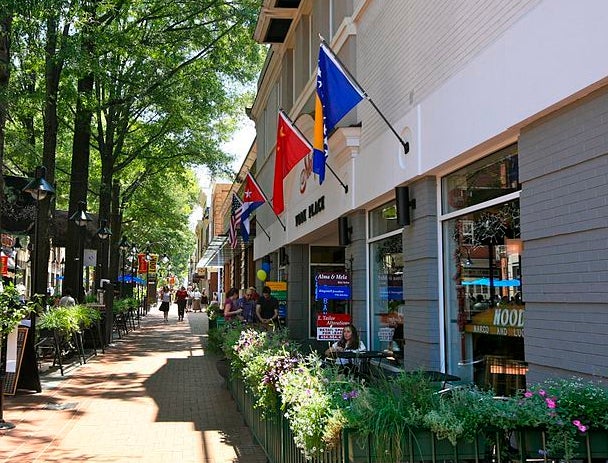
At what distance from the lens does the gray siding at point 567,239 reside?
14.1ft

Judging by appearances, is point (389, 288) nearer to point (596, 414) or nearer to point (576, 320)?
point (576, 320)

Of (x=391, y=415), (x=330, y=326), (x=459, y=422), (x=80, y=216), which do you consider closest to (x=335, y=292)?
(x=330, y=326)

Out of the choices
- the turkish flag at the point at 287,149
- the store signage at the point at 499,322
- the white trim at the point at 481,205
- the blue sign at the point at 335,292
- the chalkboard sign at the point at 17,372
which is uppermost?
the turkish flag at the point at 287,149

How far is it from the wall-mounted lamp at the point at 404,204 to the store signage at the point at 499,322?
1643 millimetres

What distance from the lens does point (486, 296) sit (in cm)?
642

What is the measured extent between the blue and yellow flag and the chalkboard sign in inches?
212

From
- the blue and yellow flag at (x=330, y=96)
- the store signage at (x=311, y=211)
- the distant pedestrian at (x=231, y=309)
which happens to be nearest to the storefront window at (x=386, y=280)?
the blue and yellow flag at (x=330, y=96)

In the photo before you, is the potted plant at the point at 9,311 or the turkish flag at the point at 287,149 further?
the turkish flag at the point at 287,149

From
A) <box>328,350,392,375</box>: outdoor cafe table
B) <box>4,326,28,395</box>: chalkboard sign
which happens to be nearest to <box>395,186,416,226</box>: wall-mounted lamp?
<box>328,350,392,375</box>: outdoor cafe table

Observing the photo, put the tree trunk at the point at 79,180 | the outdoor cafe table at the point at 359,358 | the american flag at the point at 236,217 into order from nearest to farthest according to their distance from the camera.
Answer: the outdoor cafe table at the point at 359,358
the tree trunk at the point at 79,180
the american flag at the point at 236,217

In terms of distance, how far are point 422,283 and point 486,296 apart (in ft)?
3.75

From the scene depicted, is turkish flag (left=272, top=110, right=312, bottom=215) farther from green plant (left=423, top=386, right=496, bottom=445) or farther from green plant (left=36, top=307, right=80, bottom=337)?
green plant (left=423, top=386, right=496, bottom=445)

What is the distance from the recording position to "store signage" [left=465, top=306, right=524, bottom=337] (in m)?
5.77

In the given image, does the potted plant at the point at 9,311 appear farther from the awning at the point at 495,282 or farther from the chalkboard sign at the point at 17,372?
the awning at the point at 495,282
